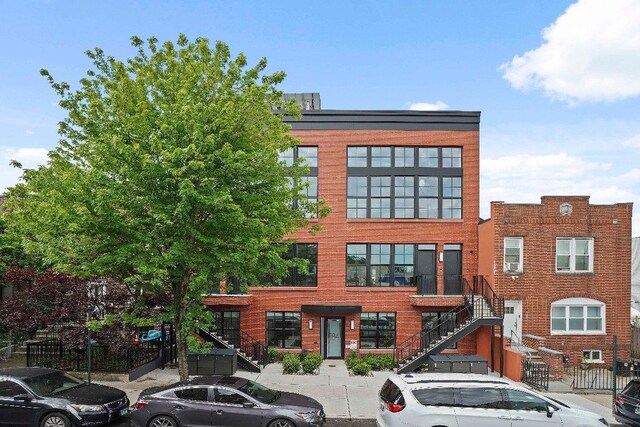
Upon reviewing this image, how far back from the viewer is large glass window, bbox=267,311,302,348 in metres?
24.5

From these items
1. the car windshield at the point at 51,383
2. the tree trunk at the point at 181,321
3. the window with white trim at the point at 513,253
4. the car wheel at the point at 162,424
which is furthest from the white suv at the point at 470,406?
the window with white trim at the point at 513,253

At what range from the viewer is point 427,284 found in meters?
24.6

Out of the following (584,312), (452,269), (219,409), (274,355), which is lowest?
(274,355)

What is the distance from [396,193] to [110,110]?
44.9 ft

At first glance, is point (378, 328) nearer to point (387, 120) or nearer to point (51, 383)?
point (387, 120)

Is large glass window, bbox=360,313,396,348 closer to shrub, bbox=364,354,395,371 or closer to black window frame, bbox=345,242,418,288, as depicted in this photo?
black window frame, bbox=345,242,418,288

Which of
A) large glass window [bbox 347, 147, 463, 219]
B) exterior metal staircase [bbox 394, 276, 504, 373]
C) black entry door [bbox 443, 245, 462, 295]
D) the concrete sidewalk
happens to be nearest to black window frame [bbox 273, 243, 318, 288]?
large glass window [bbox 347, 147, 463, 219]

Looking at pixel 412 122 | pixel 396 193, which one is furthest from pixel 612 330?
pixel 412 122

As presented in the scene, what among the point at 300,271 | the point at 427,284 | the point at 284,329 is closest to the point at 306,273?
the point at 300,271

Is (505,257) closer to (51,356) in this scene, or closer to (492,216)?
(492,216)

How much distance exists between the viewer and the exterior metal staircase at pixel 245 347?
21.1m

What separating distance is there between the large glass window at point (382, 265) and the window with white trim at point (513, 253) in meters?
4.12

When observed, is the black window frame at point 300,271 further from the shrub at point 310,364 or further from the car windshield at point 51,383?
the car windshield at point 51,383

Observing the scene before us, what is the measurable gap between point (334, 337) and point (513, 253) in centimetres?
897
